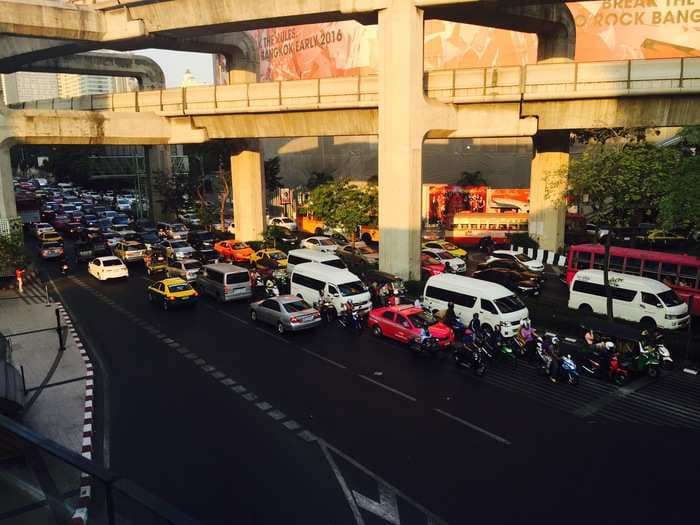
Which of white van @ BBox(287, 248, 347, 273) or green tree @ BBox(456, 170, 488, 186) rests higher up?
green tree @ BBox(456, 170, 488, 186)

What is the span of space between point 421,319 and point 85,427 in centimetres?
1208

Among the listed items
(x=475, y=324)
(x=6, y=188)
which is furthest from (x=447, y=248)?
(x=6, y=188)

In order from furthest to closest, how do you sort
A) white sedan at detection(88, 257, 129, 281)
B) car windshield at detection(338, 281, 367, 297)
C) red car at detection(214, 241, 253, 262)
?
red car at detection(214, 241, 253, 262), white sedan at detection(88, 257, 129, 281), car windshield at detection(338, 281, 367, 297)

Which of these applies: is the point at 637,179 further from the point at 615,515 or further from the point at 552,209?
the point at 615,515

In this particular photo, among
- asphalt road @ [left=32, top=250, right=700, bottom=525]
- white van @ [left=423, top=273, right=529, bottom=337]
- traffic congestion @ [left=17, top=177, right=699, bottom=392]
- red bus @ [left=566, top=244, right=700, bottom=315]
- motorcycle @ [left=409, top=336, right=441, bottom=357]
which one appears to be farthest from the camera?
red bus @ [left=566, top=244, right=700, bottom=315]

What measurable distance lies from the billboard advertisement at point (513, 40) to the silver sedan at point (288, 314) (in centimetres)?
3422

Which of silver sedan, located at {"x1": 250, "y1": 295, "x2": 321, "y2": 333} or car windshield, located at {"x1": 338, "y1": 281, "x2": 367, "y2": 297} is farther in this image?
car windshield, located at {"x1": 338, "y1": 281, "x2": 367, "y2": 297}

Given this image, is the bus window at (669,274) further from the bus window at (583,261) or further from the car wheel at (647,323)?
the bus window at (583,261)

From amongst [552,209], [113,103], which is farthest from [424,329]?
[113,103]

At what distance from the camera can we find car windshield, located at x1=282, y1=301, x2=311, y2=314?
23.3 m

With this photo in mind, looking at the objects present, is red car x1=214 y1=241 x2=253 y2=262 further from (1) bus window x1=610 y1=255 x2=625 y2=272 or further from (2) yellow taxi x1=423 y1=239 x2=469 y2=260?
(1) bus window x1=610 y1=255 x2=625 y2=272

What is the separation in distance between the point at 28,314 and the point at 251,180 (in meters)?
21.4

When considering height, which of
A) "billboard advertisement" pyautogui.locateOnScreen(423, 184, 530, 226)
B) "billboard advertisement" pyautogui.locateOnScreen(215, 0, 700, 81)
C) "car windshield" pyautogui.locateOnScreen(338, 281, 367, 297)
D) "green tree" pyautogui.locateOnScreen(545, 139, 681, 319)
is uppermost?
"billboard advertisement" pyautogui.locateOnScreen(215, 0, 700, 81)

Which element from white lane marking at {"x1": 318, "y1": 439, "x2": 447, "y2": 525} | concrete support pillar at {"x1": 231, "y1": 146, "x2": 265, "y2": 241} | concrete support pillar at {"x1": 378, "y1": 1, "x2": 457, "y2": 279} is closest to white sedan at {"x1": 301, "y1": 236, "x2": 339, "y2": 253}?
concrete support pillar at {"x1": 231, "y1": 146, "x2": 265, "y2": 241}
